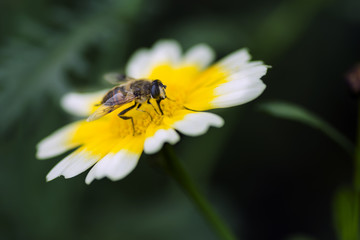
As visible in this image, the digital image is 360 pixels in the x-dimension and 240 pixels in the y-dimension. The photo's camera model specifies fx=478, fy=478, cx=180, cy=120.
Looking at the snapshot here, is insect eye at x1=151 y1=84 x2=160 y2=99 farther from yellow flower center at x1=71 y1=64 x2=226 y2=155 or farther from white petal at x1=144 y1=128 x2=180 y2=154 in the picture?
white petal at x1=144 y1=128 x2=180 y2=154

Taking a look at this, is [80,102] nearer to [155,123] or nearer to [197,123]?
[155,123]

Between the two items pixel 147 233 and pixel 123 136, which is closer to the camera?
pixel 123 136

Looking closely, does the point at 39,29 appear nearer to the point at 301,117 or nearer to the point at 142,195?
the point at 142,195

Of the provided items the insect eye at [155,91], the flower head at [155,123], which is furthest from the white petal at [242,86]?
the insect eye at [155,91]

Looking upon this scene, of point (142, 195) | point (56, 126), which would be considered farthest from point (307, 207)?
point (56, 126)

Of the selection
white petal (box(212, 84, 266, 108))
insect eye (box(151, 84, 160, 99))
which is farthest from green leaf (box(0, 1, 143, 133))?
white petal (box(212, 84, 266, 108))

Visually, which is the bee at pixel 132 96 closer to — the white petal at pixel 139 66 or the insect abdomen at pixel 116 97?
the insect abdomen at pixel 116 97
